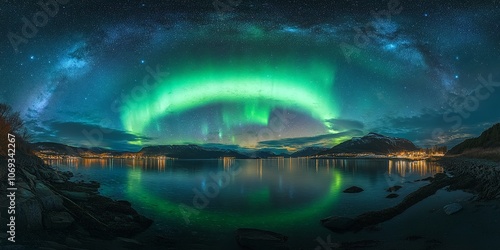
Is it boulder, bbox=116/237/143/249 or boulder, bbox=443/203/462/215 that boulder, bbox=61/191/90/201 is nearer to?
boulder, bbox=116/237/143/249

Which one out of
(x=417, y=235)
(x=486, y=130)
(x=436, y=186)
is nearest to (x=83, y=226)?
(x=417, y=235)

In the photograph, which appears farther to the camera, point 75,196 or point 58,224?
point 75,196

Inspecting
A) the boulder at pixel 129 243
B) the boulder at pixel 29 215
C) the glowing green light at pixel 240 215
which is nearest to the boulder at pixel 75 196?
the glowing green light at pixel 240 215

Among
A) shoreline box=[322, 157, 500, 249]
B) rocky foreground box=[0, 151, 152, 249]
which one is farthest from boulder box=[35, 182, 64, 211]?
shoreline box=[322, 157, 500, 249]

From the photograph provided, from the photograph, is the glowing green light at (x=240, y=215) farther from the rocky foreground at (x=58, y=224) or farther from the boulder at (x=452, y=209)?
the boulder at (x=452, y=209)

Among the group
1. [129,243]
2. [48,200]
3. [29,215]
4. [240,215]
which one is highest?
[48,200]

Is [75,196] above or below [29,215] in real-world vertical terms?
below

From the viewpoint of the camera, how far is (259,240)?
766 inches

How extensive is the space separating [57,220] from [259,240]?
12496 mm

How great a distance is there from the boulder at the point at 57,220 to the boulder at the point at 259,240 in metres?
10.9

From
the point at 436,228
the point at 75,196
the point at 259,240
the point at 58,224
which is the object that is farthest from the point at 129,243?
the point at 436,228

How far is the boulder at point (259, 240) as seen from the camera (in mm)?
19172

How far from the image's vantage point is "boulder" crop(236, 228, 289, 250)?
1917 centimetres

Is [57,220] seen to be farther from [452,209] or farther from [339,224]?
[452,209]
